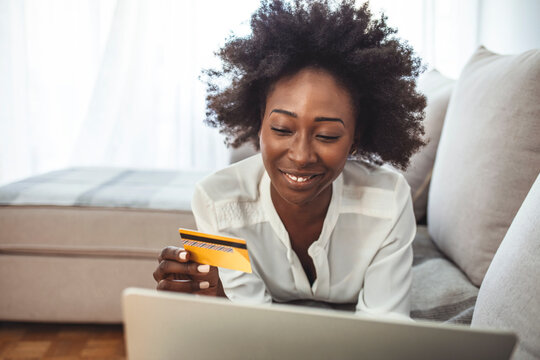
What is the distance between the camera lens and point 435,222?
1347 millimetres

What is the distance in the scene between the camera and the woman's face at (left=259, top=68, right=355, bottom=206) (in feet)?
2.83

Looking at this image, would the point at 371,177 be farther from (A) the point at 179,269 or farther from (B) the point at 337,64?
(A) the point at 179,269

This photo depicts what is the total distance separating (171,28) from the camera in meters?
2.72

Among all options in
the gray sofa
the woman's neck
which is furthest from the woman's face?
the gray sofa

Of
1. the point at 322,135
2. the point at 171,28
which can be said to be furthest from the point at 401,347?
the point at 171,28

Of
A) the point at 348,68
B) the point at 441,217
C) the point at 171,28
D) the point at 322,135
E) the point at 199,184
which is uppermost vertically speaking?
the point at 171,28

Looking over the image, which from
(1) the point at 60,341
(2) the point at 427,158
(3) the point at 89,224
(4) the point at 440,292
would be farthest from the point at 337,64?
(1) the point at 60,341

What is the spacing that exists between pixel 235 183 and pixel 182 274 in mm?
269

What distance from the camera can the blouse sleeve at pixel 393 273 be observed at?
979 millimetres

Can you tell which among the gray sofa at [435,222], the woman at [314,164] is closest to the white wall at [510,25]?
the gray sofa at [435,222]

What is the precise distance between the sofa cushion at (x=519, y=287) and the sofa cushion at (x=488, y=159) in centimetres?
31

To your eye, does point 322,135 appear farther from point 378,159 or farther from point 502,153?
point 502,153

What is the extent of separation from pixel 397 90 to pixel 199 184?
0.48m

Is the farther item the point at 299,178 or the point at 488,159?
the point at 488,159
